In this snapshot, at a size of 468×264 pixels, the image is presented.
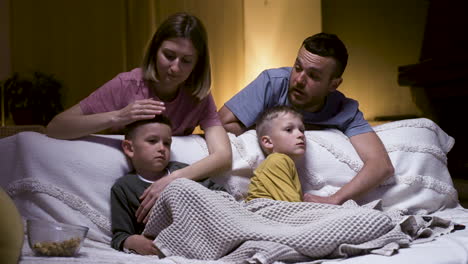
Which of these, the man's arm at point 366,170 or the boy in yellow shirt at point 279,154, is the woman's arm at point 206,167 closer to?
the boy in yellow shirt at point 279,154

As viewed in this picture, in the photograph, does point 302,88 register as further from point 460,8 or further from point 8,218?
point 460,8

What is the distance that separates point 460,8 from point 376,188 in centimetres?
185

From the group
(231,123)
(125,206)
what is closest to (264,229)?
(125,206)

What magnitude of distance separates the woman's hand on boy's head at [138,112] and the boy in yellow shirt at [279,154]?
1.24ft

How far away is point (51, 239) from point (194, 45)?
0.74 m

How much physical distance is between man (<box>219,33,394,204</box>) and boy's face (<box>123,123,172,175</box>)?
45 centimetres

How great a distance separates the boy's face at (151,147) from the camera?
1.53m

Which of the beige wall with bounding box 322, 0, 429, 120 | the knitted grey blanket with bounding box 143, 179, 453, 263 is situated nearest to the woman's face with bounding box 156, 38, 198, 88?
the knitted grey blanket with bounding box 143, 179, 453, 263

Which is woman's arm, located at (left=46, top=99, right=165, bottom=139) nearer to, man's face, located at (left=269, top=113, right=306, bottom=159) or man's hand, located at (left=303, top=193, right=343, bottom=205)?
man's face, located at (left=269, top=113, right=306, bottom=159)

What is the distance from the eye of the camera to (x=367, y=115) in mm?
3920

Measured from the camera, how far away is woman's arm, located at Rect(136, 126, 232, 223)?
1.45 meters

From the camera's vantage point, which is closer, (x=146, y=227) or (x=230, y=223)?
(x=230, y=223)

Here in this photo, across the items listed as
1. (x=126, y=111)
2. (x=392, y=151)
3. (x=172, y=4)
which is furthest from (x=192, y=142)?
(x=172, y=4)

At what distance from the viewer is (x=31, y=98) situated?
410 centimetres
